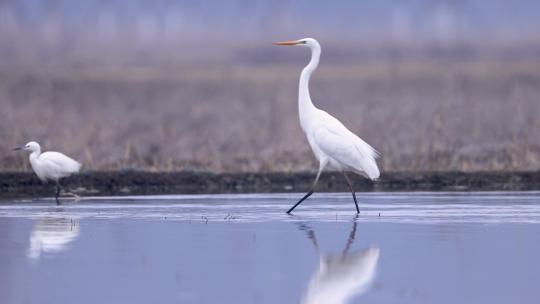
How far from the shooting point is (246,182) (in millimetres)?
20453

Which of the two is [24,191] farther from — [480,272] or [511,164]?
[480,272]

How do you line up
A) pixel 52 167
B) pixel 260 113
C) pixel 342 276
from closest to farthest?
pixel 342 276
pixel 52 167
pixel 260 113

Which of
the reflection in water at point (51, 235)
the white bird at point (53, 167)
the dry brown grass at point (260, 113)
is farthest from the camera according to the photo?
the dry brown grass at point (260, 113)

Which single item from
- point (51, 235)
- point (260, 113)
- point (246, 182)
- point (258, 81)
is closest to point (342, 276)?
point (51, 235)

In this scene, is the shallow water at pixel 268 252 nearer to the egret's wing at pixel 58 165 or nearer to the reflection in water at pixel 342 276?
the reflection in water at pixel 342 276

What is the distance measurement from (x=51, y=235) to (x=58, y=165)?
588 cm

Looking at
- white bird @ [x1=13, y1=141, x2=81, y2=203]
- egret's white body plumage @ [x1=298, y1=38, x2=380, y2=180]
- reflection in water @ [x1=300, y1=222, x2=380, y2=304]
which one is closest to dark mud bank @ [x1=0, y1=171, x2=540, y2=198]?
white bird @ [x1=13, y1=141, x2=81, y2=203]

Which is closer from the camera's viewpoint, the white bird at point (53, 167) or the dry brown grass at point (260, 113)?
the white bird at point (53, 167)

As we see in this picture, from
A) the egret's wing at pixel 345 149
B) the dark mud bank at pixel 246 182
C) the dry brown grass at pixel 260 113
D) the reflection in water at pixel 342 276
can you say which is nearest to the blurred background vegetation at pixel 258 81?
the dry brown grass at pixel 260 113

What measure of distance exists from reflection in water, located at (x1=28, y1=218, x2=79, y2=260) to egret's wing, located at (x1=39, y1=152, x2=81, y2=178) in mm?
4097

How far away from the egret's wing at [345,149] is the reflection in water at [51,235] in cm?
383

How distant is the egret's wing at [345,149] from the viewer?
16.6 meters

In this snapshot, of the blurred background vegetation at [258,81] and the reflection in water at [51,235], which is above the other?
the reflection in water at [51,235]

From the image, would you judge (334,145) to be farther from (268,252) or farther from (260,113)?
(260,113)
